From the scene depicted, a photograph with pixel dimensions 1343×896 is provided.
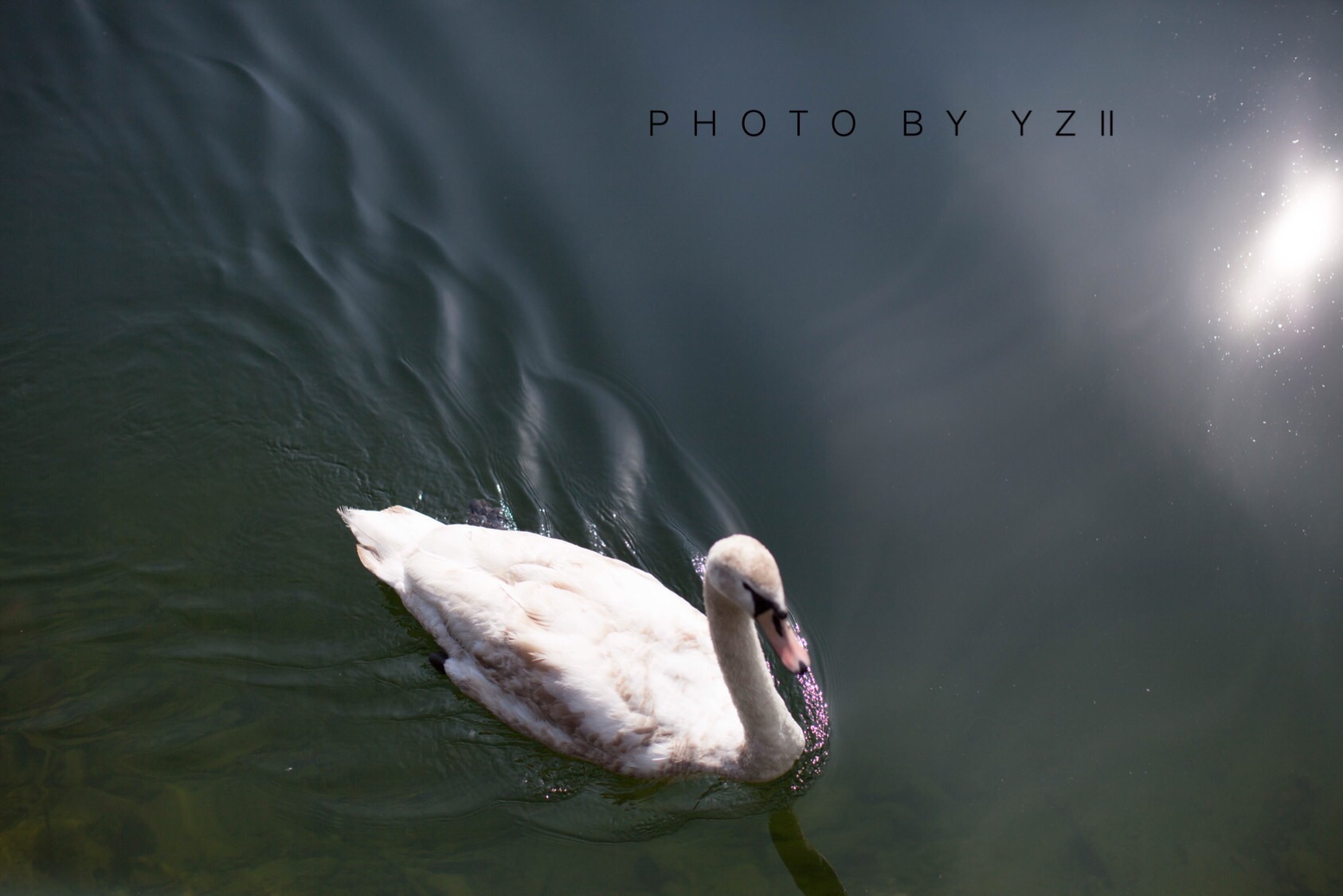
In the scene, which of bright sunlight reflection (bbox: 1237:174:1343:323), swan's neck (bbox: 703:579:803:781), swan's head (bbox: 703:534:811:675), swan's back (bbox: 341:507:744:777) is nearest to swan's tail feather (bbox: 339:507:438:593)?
swan's back (bbox: 341:507:744:777)

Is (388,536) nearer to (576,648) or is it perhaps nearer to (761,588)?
(576,648)

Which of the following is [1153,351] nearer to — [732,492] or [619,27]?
[732,492]

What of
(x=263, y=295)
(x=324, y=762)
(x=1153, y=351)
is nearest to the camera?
(x=324, y=762)

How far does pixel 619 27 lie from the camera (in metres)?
9.59

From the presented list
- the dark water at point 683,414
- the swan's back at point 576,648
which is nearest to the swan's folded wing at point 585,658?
the swan's back at point 576,648

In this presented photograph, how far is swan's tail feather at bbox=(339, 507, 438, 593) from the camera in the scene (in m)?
6.37

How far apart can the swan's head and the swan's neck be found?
0.24m

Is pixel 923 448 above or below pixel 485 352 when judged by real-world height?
below

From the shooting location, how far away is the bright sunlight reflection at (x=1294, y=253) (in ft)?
25.2

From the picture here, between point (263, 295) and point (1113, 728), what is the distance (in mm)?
6915

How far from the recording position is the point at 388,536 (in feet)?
21.1

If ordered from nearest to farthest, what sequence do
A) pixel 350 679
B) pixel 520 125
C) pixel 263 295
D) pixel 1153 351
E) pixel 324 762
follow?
pixel 324 762 < pixel 350 679 < pixel 1153 351 < pixel 263 295 < pixel 520 125

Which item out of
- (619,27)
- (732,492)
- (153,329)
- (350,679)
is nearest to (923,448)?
(732,492)

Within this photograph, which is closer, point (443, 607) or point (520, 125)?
point (443, 607)
